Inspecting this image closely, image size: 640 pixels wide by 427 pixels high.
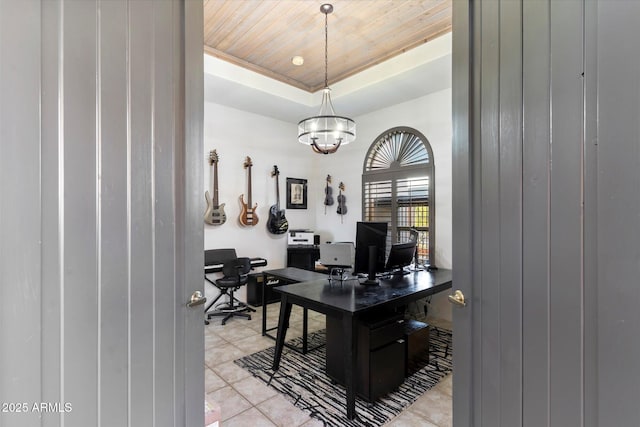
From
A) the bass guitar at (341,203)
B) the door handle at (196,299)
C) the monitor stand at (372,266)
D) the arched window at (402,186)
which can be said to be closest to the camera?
the door handle at (196,299)

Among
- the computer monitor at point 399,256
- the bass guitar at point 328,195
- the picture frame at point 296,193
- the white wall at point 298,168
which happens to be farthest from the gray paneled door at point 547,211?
the picture frame at point 296,193

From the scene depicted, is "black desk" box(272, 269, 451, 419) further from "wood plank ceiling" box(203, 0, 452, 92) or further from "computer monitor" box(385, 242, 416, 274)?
"wood plank ceiling" box(203, 0, 452, 92)

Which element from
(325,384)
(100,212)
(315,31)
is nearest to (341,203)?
(315,31)

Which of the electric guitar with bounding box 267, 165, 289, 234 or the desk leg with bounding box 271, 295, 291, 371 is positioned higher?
the electric guitar with bounding box 267, 165, 289, 234

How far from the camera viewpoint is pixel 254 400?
2443 mm

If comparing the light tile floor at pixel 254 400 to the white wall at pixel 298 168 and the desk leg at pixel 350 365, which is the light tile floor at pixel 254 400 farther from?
the white wall at pixel 298 168

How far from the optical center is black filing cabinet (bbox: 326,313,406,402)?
237 centimetres

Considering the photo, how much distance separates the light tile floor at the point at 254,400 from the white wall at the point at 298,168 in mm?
1549

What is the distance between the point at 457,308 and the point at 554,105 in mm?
776

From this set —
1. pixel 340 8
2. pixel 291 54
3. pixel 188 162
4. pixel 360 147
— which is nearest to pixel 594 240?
pixel 188 162

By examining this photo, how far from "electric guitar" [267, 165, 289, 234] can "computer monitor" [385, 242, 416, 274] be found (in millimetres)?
2478

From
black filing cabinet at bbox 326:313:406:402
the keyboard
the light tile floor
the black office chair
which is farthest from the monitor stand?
the keyboard

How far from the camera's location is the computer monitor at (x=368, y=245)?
305 cm

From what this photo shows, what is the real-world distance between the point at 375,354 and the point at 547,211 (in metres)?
1.88
